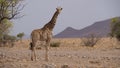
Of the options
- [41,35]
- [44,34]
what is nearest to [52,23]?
[44,34]

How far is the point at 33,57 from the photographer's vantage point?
19.1 meters

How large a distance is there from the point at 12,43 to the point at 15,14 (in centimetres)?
2526

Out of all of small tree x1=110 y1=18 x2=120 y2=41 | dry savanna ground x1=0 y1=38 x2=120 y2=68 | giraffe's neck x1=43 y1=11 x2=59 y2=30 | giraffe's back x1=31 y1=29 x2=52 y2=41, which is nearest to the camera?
dry savanna ground x1=0 y1=38 x2=120 y2=68

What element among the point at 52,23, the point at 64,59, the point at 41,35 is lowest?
the point at 64,59

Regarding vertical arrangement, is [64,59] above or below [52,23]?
below

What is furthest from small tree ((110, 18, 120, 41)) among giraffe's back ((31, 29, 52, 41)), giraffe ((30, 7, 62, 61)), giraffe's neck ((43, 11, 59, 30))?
giraffe's back ((31, 29, 52, 41))

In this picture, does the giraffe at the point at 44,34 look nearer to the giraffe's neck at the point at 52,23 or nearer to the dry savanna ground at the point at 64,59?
the giraffe's neck at the point at 52,23

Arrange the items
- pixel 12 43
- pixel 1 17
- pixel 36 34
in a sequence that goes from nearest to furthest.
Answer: pixel 36 34, pixel 1 17, pixel 12 43

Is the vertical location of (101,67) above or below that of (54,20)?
below

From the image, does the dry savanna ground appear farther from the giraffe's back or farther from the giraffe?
the giraffe's back

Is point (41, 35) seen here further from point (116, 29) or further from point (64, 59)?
point (116, 29)

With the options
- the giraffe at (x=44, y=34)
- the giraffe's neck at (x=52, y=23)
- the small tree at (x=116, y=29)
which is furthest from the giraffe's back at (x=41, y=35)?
the small tree at (x=116, y=29)

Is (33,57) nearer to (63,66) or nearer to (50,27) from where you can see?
(50,27)

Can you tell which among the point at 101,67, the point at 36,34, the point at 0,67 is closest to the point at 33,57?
the point at 36,34
